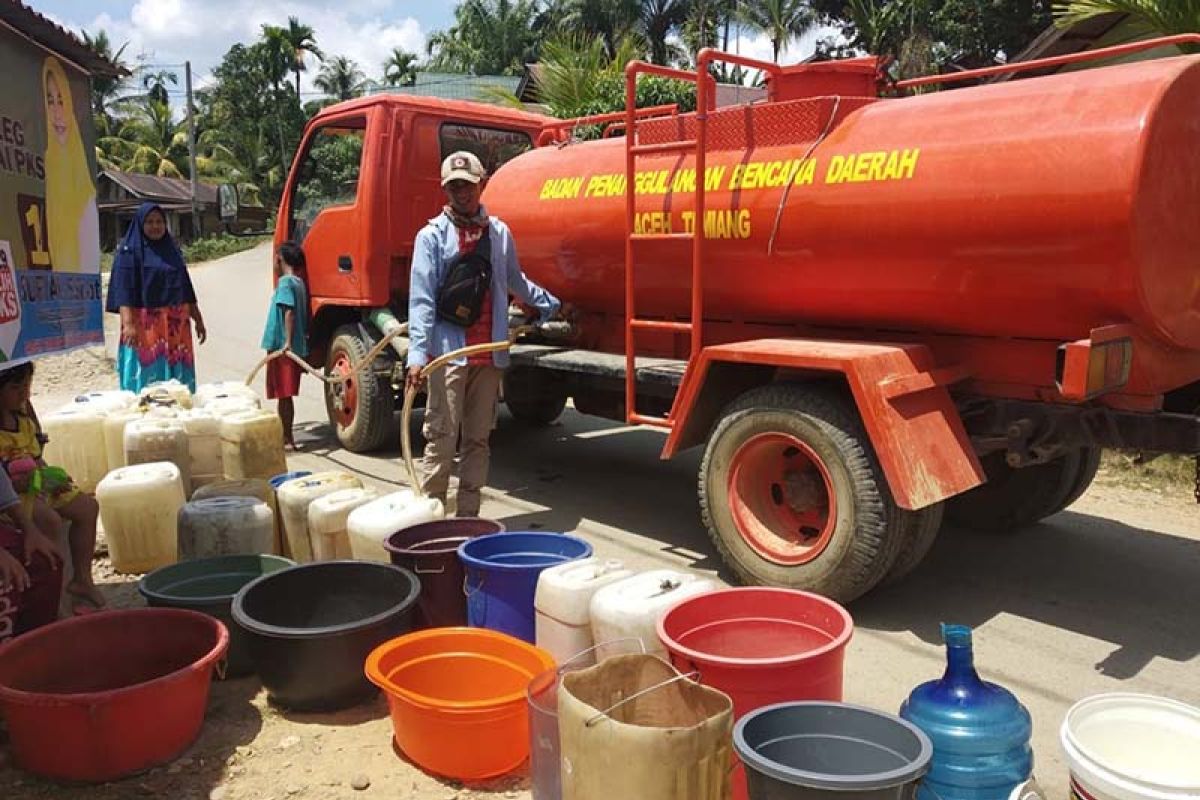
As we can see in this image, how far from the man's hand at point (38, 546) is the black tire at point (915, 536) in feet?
10.5

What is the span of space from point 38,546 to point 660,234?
3128mm

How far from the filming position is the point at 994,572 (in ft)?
15.6

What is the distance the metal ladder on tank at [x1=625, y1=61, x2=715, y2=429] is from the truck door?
2.40 m

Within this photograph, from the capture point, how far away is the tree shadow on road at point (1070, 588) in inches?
159

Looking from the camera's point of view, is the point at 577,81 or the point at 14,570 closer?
the point at 14,570

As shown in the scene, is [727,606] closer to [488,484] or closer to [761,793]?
[761,793]

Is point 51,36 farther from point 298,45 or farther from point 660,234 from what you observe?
point 298,45

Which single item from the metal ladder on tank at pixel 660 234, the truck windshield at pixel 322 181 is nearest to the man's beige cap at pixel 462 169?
the metal ladder on tank at pixel 660 234

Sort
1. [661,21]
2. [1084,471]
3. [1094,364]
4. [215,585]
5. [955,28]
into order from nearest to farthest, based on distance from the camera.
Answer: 1. [1094,364]
2. [215,585]
3. [1084,471]
4. [955,28]
5. [661,21]

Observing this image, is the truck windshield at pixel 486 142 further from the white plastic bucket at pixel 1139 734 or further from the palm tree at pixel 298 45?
the palm tree at pixel 298 45

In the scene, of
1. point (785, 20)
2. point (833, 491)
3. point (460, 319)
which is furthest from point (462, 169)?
point (785, 20)

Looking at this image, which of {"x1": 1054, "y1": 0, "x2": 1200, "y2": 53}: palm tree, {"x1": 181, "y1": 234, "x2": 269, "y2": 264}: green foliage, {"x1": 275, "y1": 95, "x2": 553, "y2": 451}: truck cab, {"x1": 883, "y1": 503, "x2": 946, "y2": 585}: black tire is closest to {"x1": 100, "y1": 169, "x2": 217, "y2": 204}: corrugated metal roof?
{"x1": 181, "y1": 234, "x2": 269, "y2": 264}: green foliage

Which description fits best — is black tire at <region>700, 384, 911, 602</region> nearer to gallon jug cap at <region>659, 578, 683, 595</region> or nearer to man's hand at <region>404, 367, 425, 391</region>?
gallon jug cap at <region>659, 578, 683, 595</region>

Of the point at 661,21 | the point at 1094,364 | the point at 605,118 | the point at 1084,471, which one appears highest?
the point at 661,21
